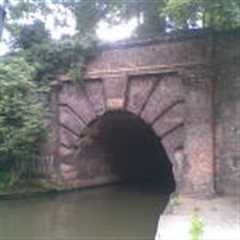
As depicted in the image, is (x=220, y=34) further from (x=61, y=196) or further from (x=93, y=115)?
(x=61, y=196)

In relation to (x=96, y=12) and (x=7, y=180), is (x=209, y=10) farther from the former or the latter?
(x=96, y=12)

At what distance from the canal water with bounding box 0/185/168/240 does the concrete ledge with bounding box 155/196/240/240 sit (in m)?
0.58

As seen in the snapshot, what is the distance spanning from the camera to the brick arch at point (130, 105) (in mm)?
12672

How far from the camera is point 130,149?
1806 centimetres

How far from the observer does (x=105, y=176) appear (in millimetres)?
16625

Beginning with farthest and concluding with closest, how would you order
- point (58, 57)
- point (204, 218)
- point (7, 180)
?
point (58, 57)
point (7, 180)
point (204, 218)

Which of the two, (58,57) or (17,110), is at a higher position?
(58,57)

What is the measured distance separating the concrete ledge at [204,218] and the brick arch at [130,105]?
4.75 ft

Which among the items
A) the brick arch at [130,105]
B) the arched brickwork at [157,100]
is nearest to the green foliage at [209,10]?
the arched brickwork at [157,100]

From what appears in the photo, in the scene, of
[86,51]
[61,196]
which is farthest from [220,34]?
[61,196]

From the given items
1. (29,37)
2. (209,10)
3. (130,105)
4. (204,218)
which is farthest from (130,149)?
(204,218)

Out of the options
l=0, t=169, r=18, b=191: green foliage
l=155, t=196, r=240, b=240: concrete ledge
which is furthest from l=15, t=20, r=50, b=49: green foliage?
l=155, t=196, r=240, b=240: concrete ledge

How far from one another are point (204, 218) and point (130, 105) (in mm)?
5036

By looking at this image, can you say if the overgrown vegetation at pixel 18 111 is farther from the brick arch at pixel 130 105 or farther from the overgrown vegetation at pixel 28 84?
the brick arch at pixel 130 105
